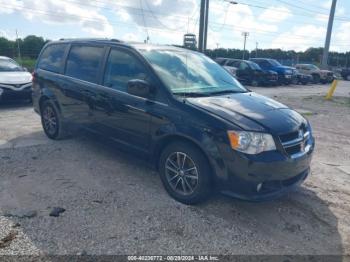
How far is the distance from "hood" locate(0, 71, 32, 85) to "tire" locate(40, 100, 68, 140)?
144 inches

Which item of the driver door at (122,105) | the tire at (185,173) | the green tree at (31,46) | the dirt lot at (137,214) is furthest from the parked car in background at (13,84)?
the green tree at (31,46)

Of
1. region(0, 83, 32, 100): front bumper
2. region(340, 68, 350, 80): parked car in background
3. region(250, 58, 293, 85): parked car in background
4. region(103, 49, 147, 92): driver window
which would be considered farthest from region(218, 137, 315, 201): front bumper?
region(340, 68, 350, 80): parked car in background

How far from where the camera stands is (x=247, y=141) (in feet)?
10.9

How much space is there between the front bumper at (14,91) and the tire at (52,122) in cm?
354

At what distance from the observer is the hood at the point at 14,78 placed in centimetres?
923

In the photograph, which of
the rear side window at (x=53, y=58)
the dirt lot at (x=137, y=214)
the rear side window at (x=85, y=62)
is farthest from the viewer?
the rear side window at (x=53, y=58)

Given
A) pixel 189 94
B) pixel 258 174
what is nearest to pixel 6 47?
pixel 189 94

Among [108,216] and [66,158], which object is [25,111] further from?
[108,216]

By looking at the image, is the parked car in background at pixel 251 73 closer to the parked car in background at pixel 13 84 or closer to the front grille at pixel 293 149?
Answer: the parked car in background at pixel 13 84

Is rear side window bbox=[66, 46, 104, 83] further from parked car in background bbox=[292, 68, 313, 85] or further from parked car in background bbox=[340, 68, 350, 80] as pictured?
parked car in background bbox=[340, 68, 350, 80]

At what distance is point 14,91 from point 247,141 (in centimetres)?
803

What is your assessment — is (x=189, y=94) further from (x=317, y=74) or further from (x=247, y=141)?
(x=317, y=74)

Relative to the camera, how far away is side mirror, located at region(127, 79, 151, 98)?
392cm

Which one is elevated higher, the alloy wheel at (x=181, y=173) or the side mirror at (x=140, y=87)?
the side mirror at (x=140, y=87)
